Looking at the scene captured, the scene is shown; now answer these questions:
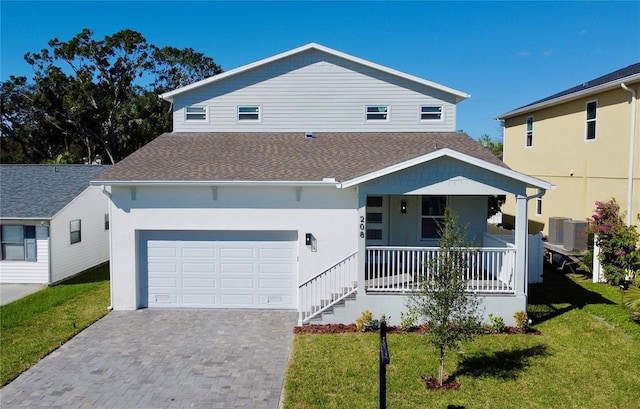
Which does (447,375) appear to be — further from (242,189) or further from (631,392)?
(242,189)

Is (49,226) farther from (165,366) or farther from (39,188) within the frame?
(165,366)

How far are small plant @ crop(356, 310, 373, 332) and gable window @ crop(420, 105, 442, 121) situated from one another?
8.38 metres

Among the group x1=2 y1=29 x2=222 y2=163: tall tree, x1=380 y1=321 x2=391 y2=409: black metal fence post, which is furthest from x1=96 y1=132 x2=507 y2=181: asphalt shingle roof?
x1=2 y1=29 x2=222 y2=163: tall tree

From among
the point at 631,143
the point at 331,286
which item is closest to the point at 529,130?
the point at 631,143

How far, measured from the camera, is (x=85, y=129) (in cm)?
3531

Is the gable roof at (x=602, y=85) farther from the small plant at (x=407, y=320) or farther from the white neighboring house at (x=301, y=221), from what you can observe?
the small plant at (x=407, y=320)

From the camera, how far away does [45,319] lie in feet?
39.4

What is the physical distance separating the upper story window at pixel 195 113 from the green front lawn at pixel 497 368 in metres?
9.74

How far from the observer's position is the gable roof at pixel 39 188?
632 inches

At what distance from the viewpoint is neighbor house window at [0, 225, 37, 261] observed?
1606cm

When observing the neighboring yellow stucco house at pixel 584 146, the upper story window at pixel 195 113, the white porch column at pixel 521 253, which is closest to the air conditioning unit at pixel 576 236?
the neighboring yellow stucco house at pixel 584 146

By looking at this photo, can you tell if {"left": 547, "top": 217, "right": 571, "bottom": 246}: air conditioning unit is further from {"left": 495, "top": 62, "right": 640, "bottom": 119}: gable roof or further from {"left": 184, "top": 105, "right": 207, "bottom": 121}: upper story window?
{"left": 184, "top": 105, "right": 207, "bottom": 121}: upper story window

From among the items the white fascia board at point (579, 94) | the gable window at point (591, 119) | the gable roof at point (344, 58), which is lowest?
the gable window at point (591, 119)

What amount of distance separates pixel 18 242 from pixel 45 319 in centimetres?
569
